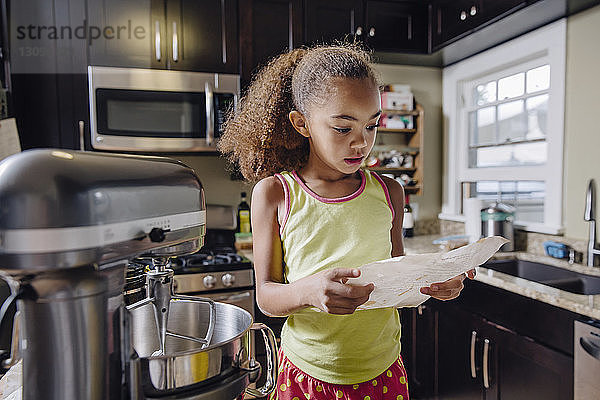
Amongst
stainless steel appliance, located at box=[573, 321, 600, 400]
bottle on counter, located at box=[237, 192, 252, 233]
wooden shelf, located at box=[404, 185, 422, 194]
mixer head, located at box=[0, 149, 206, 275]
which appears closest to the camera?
mixer head, located at box=[0, 149, 206, 275]

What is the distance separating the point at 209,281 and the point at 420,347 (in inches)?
45.5

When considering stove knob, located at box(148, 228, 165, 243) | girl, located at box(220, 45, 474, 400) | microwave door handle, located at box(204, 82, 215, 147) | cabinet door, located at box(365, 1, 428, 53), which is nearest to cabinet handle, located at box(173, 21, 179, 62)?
microwave door handle, located at box(204, 82, 215, 147)

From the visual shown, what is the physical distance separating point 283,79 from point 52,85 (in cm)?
185

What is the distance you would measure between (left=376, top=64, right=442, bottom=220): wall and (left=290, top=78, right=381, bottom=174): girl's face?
2.37 metres

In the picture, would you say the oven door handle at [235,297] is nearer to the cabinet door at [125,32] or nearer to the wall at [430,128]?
the cabinet door at [125,32]

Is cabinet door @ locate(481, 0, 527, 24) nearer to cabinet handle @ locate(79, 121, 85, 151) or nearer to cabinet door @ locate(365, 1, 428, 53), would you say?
cabinet door @ locate(365, 1, 428, 53)

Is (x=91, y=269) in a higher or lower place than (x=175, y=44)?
lower

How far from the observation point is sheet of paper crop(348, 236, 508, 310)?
0.63m

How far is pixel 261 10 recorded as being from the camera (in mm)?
2541

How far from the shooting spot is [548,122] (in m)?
2.24

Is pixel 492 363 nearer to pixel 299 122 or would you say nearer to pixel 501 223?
pixel 501 223

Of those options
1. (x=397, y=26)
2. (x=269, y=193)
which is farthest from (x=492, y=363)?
(x=397, y=26)

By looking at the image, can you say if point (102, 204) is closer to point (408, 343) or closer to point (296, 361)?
point (296, 361)

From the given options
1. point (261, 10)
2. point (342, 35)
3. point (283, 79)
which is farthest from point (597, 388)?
point (261, 10)
